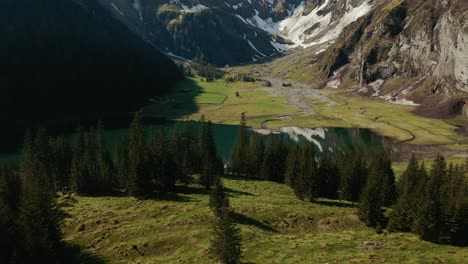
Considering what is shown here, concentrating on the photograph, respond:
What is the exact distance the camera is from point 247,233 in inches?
2404

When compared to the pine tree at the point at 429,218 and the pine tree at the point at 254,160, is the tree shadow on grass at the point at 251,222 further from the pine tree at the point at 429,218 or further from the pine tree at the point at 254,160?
the pine tree at the point at 254,160

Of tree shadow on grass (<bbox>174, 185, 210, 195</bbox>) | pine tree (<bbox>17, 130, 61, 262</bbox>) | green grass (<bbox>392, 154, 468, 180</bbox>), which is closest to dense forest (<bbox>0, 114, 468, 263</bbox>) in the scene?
pine tree (<bbox>17, 130, 61, 262</bbox>)

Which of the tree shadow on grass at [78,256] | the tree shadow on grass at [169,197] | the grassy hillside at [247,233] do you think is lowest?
the tree shadow on grass at [78,256]

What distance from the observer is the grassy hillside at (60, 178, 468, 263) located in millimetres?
51656

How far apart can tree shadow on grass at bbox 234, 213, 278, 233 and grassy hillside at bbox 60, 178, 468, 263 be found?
4cm

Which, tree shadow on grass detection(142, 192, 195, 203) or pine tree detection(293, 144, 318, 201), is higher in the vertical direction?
pine tree detection(293, 144, 318, 201)

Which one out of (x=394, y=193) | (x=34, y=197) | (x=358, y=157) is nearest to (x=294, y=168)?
(x=358, y=157)

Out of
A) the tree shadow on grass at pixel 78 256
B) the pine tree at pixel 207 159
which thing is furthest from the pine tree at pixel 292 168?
the tree shadow on grass at pixel 78 256

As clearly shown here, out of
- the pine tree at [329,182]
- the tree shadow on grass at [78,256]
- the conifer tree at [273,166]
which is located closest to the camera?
the tree shadow on grass at [78,256]

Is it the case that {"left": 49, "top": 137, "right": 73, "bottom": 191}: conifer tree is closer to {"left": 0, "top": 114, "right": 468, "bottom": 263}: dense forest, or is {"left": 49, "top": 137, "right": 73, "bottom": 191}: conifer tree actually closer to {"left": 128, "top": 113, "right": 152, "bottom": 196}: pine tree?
{"left": 0, "top": 114, "right": 468, "bottom": 263}: dense forest

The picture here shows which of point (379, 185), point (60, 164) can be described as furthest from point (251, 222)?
point (60, 164)

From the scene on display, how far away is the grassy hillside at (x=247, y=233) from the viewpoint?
51656 millimetres

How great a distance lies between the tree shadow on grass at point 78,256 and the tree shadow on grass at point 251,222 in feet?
80.1

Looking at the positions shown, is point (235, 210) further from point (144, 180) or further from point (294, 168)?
point (294, 168)
